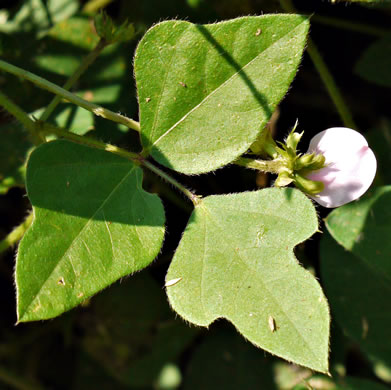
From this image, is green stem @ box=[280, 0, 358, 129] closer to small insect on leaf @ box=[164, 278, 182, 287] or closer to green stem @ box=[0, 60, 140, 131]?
green stem @ box=[0, 60, 140, 131]

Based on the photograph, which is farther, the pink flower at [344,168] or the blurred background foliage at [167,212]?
the blurred background foliage at [167,212]

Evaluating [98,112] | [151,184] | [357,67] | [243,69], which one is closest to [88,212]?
[98,112]

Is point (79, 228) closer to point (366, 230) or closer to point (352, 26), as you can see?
point (366, 230)

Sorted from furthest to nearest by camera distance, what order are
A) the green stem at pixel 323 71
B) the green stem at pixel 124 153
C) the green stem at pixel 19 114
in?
the green stem at pixel 323 71 → the green stem at pixel 19 114 → the green stem at pixel 124 153

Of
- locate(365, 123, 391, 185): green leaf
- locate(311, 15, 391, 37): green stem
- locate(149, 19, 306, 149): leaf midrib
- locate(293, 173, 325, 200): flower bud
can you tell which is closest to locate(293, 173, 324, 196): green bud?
locate(293, 173, 325, 200): flower bud

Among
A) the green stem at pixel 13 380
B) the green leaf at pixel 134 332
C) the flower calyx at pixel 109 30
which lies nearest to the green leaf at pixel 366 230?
the flower calyx at pixel 109 30

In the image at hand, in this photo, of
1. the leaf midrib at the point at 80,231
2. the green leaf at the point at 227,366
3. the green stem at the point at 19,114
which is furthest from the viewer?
the green leaf at the point at 227,366

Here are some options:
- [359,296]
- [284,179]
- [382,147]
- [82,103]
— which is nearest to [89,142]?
[82,103]

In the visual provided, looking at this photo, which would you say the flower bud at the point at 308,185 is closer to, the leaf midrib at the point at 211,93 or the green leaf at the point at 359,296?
the leaf midrib at the point at 211,93
